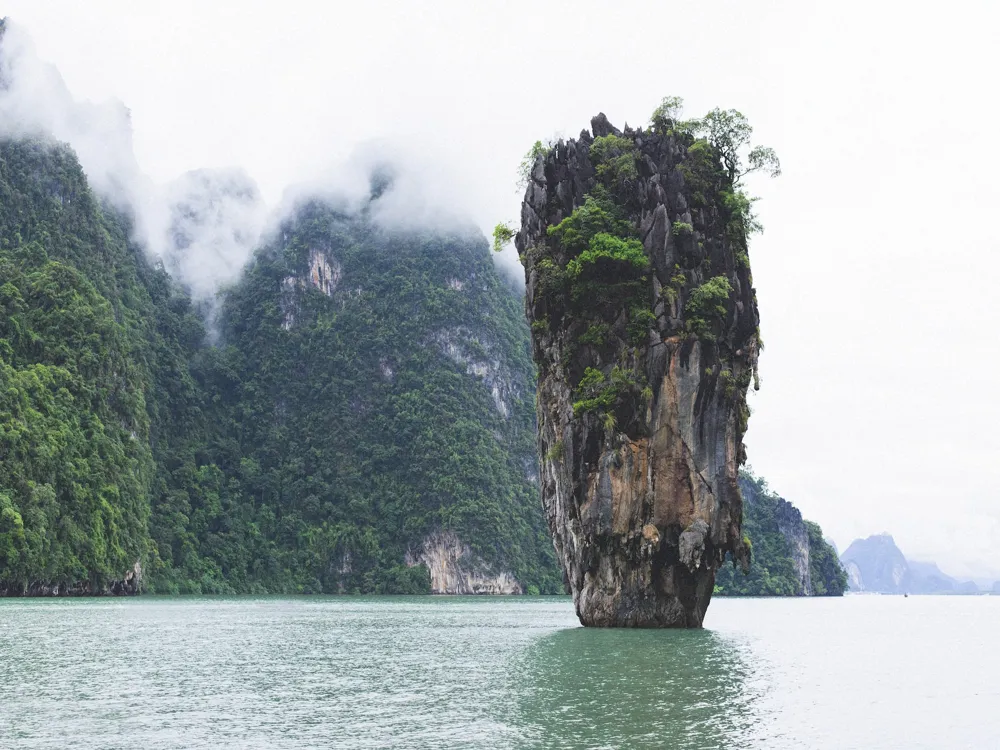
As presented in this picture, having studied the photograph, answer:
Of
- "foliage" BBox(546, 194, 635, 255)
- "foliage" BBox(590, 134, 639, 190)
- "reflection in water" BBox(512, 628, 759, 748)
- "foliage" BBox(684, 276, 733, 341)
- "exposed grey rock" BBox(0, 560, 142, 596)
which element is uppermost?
"foliage" BBox(590, 134, 639, 190)

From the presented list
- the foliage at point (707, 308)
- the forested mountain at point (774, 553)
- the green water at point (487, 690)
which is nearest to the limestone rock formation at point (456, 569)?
the forested mountain at point (774, 553)

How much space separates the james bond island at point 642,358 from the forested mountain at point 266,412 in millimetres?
49391

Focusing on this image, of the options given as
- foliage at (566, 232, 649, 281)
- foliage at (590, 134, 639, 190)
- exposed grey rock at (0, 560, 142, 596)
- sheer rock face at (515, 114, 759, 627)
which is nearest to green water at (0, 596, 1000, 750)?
sheer rock face at (515, 114, 759, 627)

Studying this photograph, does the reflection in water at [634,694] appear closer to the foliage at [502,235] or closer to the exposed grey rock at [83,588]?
the foliage at [502,235]

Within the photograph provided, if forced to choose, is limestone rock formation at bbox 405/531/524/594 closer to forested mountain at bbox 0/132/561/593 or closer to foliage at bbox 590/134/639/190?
forested mountain at bbox 0/132/561/593

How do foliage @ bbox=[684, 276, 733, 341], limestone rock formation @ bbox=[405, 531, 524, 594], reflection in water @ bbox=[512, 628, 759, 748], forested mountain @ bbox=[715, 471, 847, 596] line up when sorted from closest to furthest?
reflection in water @ bbox=[512, 628, 759, 748] < foliage @ bbox=[684, 276, 733, 341] < limestone rock formation @ bbox=[405, 531, 524, 594] < forested mountain @ bbox=[715, 471, 847, 596]

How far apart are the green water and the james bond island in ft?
9.26

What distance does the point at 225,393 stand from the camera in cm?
→ 14650

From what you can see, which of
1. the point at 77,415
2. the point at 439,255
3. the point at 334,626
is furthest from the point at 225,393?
the point at 334,626

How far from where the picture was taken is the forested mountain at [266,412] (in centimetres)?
8894

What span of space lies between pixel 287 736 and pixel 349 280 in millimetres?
135708

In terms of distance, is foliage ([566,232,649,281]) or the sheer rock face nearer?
the sheer rock face

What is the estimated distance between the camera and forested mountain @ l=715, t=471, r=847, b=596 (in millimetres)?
126875

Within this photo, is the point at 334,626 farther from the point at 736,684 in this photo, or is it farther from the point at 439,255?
the point at 439,255
